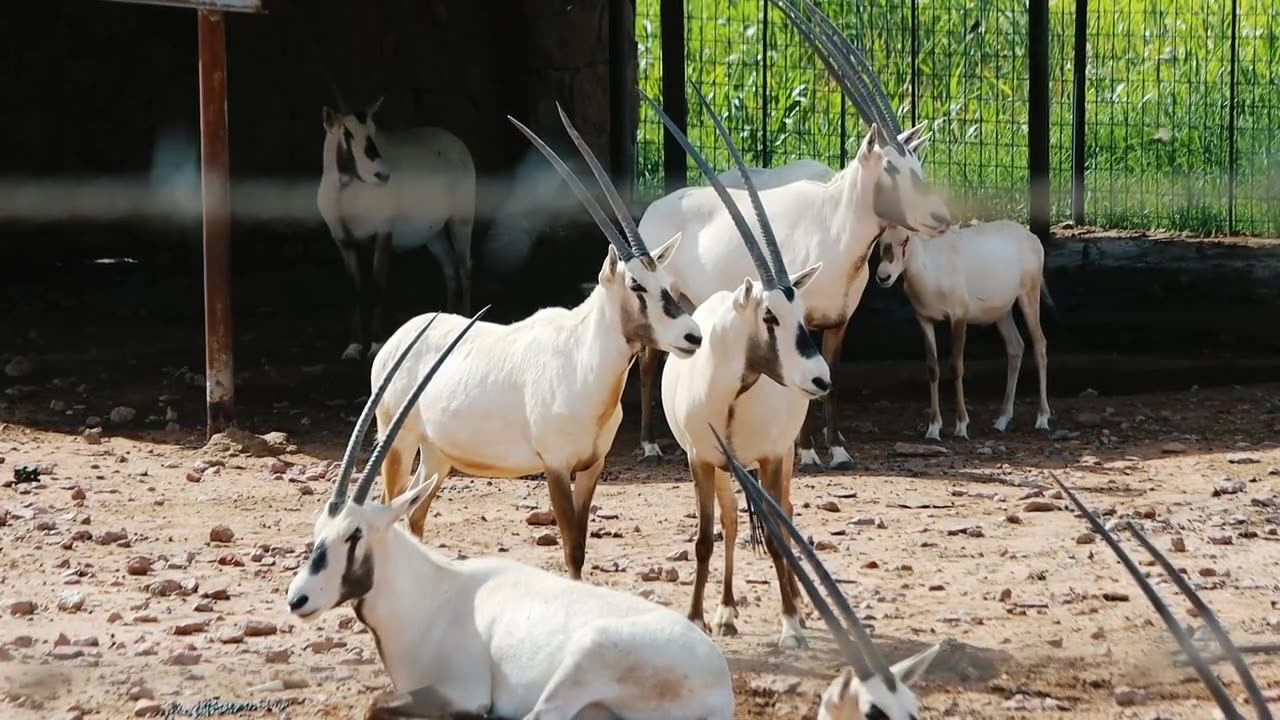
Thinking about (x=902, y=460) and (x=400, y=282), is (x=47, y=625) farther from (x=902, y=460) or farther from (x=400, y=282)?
(x=400, y=282)

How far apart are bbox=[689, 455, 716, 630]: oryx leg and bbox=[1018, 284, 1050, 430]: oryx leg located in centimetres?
435

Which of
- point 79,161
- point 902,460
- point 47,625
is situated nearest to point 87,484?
point 47,625

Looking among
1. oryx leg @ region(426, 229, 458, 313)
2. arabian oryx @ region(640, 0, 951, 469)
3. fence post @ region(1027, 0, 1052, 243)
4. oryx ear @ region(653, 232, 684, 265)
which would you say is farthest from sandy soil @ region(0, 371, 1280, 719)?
oryx leg @ region(426, 229, 458, 313)

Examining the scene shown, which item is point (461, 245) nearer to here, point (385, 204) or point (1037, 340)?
→ point (385, 204)

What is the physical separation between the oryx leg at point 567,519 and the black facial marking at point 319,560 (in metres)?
1.23

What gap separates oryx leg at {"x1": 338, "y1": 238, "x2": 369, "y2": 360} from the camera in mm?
11484

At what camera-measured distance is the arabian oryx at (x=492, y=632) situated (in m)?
4.43

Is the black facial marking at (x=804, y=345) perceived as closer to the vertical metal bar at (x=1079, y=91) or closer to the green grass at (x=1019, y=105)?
the vertical metal bar at (x=1079, y=91)

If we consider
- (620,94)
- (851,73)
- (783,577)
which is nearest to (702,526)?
(783,577)

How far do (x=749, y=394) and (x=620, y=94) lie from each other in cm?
739

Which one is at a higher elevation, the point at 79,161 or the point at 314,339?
the point at 79,161

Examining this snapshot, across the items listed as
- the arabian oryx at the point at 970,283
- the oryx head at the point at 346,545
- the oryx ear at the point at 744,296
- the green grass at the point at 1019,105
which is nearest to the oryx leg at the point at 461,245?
the green grass at the point at 1019,105

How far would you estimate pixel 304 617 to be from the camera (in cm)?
459

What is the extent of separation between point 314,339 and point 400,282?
6.98 ft
